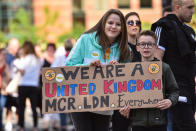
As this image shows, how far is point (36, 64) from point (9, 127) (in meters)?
1.70

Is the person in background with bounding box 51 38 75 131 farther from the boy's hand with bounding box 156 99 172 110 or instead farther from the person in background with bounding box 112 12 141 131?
the boy's hand with bounding box 156 99 172 110

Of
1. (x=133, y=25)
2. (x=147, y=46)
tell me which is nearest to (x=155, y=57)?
(x=147, y=46)

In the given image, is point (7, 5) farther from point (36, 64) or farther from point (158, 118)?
point (158, 118)

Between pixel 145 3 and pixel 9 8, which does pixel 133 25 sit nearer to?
pixel 9 8

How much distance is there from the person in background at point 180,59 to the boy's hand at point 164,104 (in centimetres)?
57

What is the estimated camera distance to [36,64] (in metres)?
11.5

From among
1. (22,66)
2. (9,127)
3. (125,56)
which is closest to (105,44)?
(125,56)

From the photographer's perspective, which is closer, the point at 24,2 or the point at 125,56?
the point at 125,56

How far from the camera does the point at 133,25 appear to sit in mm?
7035

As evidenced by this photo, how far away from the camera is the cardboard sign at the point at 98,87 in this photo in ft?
17.3

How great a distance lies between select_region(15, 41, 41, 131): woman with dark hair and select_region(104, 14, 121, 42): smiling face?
19.9 ft

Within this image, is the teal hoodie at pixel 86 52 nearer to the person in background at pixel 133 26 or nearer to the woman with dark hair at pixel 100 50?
the woman with dark hair at pixel 100 50

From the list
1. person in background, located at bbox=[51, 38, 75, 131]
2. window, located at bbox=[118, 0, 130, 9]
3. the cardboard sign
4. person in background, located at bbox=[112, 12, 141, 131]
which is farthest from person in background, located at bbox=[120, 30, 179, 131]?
window, located at bbox=[118, 0, 130, 9]

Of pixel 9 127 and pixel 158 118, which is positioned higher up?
pixel 158 118
